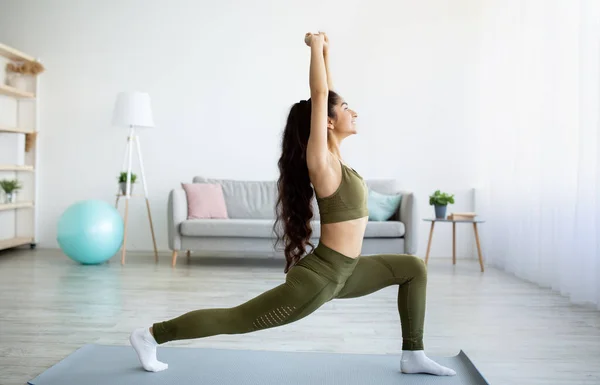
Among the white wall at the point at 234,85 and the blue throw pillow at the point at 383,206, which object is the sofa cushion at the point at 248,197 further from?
the blue throw pillow at the point at 383,206

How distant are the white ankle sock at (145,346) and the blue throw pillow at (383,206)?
332 cm

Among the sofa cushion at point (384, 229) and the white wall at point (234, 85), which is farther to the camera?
the white wall at point (234, 85)

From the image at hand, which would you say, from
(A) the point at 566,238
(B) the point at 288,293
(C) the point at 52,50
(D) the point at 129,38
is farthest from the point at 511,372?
(C) the point at 52,50

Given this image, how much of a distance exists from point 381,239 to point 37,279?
2.74 metres

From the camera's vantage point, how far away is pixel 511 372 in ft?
7.82

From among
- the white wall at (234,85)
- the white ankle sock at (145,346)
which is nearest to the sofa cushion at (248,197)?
the white wall at (234,85)

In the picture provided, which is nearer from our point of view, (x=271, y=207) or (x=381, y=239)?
(x=381, y=239)

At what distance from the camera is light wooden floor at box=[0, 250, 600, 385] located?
254 centimetres

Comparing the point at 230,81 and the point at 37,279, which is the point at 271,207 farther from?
the point at 37,279

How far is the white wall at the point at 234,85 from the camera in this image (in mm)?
6148

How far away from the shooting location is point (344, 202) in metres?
2.04

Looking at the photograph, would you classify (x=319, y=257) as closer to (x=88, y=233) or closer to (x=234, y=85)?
(x=88, y=233)

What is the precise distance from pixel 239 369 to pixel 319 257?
61cm

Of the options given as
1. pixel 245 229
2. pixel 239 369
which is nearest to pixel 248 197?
pixel 245 229
